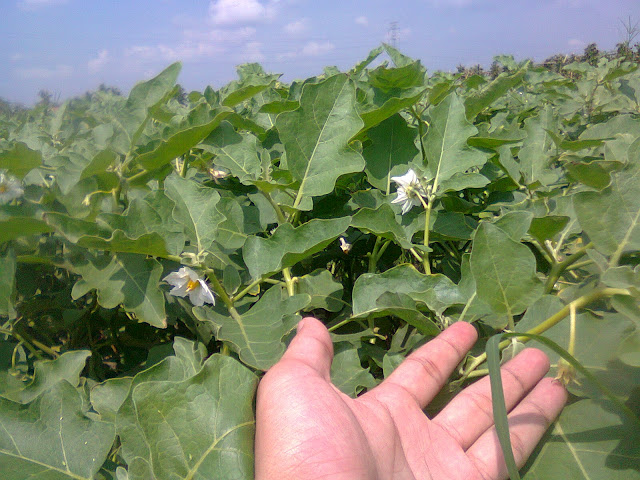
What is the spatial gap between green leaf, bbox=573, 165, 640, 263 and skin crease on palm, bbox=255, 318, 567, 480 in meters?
0.28

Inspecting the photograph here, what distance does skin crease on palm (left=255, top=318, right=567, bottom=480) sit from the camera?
32.4 inches

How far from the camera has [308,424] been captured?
33.1 inches

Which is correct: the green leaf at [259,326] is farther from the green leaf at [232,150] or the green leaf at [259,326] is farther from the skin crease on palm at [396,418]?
the green leaf at [232,150]

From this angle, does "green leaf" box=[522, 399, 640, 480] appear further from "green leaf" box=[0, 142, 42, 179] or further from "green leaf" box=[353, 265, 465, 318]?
"green leaf" box=[0, 142, 42, 179]

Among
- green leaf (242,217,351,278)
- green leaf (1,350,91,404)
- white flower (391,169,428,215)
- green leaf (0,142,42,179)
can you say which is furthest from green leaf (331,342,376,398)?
green leaf (0,142,42,179)

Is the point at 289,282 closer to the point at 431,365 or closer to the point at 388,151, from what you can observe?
the point at 431,365

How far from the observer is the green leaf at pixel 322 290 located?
1201mm

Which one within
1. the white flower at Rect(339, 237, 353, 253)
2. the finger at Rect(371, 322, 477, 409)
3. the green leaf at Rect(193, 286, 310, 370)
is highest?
the white flower at Rect(339, 237, 353, 253)

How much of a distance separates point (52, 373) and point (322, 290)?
66cm

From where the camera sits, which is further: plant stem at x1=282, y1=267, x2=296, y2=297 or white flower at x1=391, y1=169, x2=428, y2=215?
white flower at x1=391, y1=169, x2=428, y2=215

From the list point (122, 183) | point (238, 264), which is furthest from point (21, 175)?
point (238, 264)

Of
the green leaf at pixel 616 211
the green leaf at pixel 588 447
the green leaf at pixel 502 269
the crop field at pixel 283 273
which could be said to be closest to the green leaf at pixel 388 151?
the crop field at pixel 283 273

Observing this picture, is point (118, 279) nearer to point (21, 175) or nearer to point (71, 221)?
point (71, 221)

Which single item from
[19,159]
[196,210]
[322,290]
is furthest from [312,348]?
[19,159]
